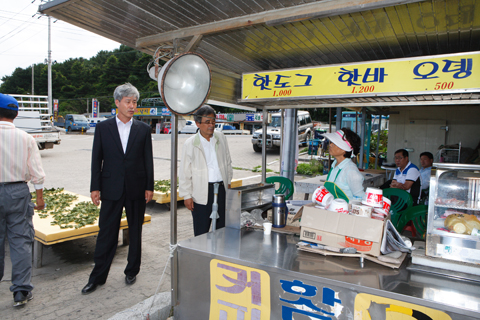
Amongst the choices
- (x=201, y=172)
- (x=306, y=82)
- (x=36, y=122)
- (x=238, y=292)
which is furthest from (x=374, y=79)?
(x=36, y=122)

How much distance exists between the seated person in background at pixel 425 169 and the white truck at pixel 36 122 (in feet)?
46.0

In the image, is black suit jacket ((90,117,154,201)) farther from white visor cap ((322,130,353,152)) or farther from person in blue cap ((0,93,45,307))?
white visor cap ((322,130,353,152))

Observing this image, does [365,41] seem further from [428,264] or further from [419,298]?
[419,298]

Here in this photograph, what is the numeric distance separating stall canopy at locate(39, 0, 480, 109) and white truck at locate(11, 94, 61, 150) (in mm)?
12101

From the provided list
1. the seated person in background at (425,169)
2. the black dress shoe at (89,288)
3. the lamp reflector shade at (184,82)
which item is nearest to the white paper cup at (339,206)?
the lamp reflector shade at (184,82)

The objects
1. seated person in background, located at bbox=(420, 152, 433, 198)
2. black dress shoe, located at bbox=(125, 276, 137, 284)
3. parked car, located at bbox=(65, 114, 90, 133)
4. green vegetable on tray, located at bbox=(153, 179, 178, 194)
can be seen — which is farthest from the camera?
parked car, located at bbox=(65, 114, 90, 133)

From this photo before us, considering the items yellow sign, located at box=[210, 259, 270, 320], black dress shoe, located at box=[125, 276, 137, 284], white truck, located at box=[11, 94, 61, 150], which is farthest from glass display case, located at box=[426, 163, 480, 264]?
white truck, located at box=[11, 94, 61, 150]

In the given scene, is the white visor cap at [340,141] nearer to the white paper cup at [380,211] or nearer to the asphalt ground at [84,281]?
the white paper cup at [380,211]

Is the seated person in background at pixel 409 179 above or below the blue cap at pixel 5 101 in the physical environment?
below

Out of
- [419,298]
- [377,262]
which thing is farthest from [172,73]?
[419,298]

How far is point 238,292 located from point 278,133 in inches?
636

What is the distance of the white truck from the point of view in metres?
13.0

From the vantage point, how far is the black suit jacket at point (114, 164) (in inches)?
130

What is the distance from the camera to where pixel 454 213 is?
90.8 inches
